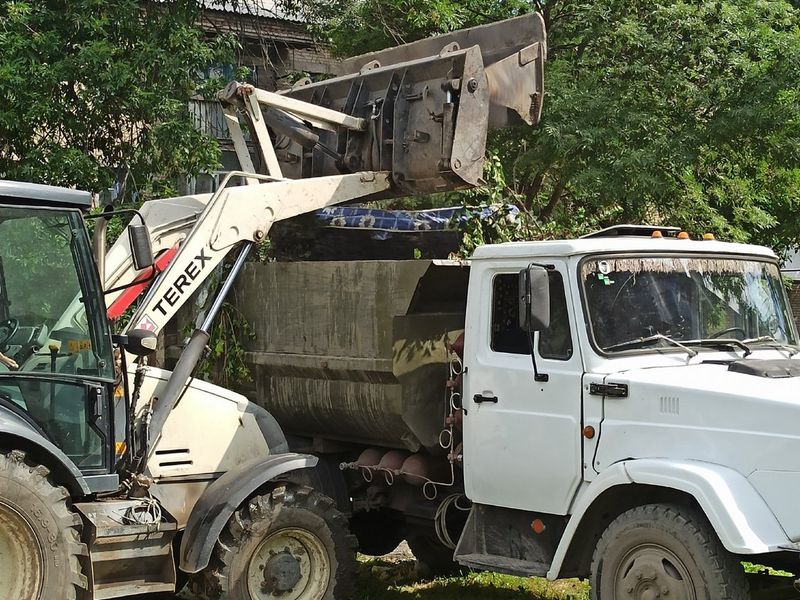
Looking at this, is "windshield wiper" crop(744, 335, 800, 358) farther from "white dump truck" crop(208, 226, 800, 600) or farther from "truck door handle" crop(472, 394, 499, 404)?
"truck door handle" crop(472, 394, 499, 404)

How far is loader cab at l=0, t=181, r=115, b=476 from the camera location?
19.4 ft

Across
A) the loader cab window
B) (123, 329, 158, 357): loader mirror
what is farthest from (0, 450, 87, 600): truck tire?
the loader cab window

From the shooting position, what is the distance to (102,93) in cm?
1141

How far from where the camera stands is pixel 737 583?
17.9 ft

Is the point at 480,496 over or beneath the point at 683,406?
beneath

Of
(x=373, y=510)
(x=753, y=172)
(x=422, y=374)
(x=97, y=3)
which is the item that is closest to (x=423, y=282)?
(x=422, y=374)

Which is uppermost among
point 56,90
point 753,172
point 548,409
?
point 56,90

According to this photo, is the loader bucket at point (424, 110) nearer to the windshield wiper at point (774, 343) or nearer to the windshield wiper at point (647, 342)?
the windshield wiper at point (647, 342)

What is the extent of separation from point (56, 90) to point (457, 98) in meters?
5.48

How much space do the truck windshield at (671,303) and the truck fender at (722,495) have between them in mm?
813

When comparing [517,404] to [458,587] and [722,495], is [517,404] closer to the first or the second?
[722,495]

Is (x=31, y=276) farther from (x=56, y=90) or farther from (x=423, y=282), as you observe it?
(x=56, y=90)

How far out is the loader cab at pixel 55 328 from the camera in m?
5.91

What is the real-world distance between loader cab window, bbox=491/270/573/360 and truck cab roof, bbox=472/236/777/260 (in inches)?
5.7
